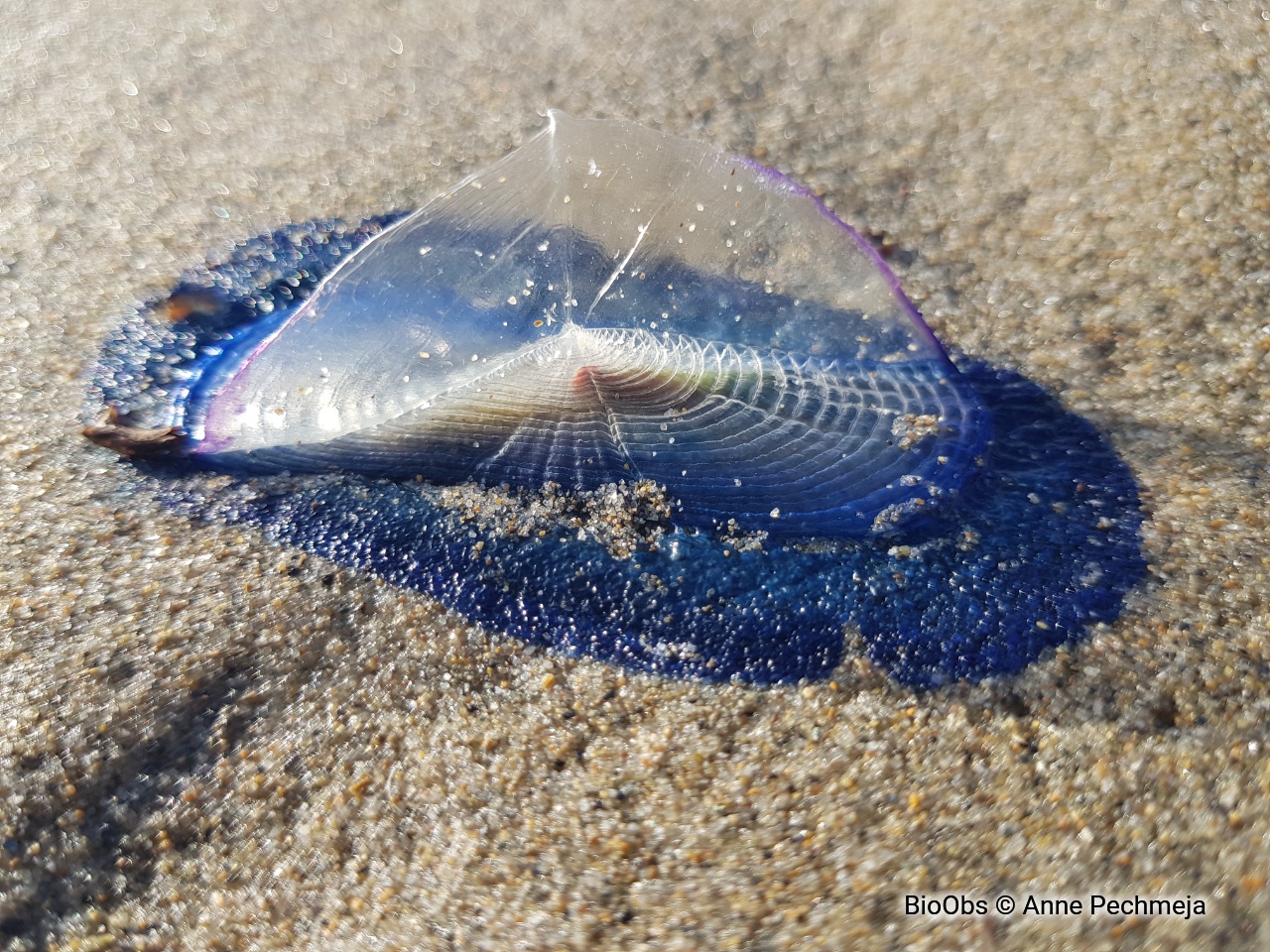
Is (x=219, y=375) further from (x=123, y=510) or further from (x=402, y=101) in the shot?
(x=402, y=101)

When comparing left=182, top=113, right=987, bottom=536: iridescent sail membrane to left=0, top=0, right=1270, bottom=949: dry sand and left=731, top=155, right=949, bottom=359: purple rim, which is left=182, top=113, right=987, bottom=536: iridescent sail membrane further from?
left=0, top=0, right=1270, bottom=949: dry sand

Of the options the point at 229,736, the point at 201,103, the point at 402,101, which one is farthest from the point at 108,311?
the point at 229,736

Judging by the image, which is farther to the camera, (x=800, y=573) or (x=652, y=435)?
(x=652, y=435)

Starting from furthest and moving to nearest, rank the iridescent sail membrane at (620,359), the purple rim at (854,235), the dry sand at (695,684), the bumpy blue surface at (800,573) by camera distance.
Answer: the purple rim at (854,235), the iridescent sail membrane at (620,359), the bumpy blue surface at (800,573), the dry sand at (695,684)

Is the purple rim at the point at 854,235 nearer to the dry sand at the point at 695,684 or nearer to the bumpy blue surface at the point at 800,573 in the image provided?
the dry sand at the point at 695,684

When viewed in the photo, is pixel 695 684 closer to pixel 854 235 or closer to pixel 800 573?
pixel 800 573

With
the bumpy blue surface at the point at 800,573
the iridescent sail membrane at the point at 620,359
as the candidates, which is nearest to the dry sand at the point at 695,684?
the bumpy blue surface at the point at 800,573

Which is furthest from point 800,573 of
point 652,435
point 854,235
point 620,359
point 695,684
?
point 854,235

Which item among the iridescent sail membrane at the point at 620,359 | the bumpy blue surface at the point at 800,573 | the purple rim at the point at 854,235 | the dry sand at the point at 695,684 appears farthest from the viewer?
the purple rim at the point at 854,235
